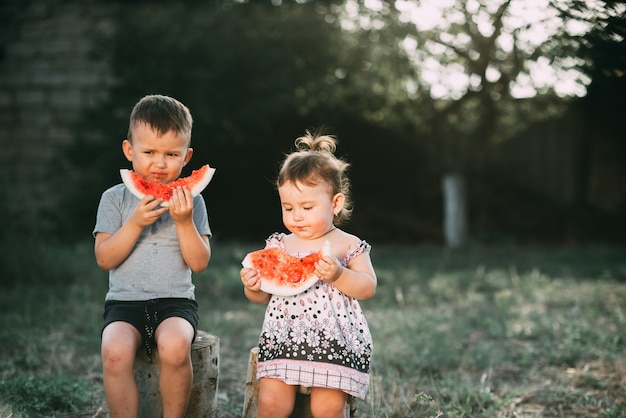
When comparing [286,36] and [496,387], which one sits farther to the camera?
[286,36]

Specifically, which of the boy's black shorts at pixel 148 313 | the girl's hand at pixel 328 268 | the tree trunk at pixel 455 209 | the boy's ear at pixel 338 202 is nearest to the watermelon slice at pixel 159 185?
the boy's black shorts at pixel 148 313

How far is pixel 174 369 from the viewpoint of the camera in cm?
314

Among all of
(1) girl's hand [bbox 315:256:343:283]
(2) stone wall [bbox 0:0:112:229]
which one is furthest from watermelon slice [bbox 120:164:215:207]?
(2) stone wall [bbox 0:0:112:229]

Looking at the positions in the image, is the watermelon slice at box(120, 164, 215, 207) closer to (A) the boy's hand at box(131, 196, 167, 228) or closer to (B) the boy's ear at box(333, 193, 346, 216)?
(A) the boy's hand at box(131, 196, 167, 228)

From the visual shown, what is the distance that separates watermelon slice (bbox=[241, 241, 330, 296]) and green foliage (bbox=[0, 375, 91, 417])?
1529 mm

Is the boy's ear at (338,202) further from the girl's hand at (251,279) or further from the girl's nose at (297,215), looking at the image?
the girl's hand at (251,279)

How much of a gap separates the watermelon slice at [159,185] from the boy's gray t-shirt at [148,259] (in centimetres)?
19

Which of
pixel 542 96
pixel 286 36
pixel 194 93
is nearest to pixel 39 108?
pixel 194 93

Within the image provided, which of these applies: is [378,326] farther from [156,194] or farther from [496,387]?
[156,194]

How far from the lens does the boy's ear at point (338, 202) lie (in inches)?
130

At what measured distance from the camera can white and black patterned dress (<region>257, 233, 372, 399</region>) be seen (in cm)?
306

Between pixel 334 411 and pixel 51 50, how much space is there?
41.2 feet

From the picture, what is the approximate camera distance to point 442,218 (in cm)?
1505

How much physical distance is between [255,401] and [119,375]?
27.4 inches
